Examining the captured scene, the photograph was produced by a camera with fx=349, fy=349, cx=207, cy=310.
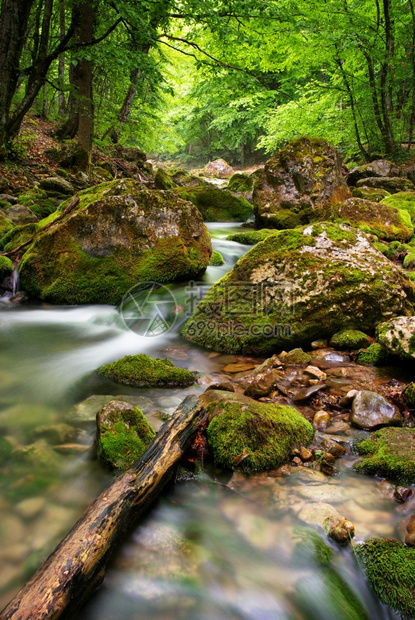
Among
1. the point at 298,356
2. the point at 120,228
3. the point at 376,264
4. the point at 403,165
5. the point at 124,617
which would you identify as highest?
the point at 403,165

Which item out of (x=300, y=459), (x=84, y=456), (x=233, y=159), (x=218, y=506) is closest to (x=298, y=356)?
(x=300, y=459)

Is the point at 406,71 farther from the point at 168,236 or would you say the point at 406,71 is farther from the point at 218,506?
the point at 218,506

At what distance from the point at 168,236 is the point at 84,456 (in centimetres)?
448

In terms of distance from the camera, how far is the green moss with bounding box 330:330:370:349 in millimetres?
4199

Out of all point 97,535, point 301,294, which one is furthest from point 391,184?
point 97,535

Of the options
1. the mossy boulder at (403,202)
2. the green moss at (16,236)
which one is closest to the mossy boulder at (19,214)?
the green moss at (16,236)

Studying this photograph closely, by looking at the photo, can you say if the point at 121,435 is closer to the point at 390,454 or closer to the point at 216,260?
the point at 390,454

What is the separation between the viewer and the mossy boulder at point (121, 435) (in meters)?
2.47

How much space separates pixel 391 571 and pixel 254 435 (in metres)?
1.09

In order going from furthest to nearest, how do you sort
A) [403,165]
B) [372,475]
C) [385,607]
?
[403,165] < [372,475] < [385,607]

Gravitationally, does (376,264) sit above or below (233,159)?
below

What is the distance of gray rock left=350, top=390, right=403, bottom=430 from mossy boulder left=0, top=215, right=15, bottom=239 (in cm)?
784

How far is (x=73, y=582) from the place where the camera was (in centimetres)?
148

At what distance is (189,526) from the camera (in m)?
2.12
